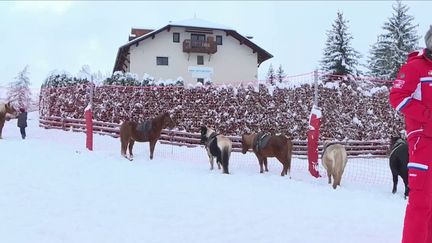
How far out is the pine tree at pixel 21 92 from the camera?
157ft

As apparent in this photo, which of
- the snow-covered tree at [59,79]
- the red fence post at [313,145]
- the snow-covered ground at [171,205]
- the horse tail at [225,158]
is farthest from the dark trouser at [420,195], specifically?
the snow-covered tree at [59,79]

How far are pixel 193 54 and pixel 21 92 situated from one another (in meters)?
25.1

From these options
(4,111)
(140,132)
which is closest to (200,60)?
(4,111)

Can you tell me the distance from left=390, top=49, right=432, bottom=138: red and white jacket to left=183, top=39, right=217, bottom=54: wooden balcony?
36.8 meters

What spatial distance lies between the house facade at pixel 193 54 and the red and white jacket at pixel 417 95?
1395 inches

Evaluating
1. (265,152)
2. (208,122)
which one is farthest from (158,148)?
(265,152)

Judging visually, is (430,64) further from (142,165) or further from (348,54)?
(348,54)

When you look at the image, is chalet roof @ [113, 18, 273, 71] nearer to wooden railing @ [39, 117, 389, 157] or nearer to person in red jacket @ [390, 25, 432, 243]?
wooden railing @ [39, 117, 389, 157]

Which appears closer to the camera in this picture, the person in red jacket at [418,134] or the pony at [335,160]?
the person in red jacket at [418,134]

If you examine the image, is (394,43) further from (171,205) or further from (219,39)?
(171,205)

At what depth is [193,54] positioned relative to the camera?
41.1 metres

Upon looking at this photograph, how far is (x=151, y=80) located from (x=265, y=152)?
10022mm

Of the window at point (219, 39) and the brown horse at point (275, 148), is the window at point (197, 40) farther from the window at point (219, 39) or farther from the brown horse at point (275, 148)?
the brown horse at point (275, 148)

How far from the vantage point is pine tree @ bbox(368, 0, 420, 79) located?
35625mm
